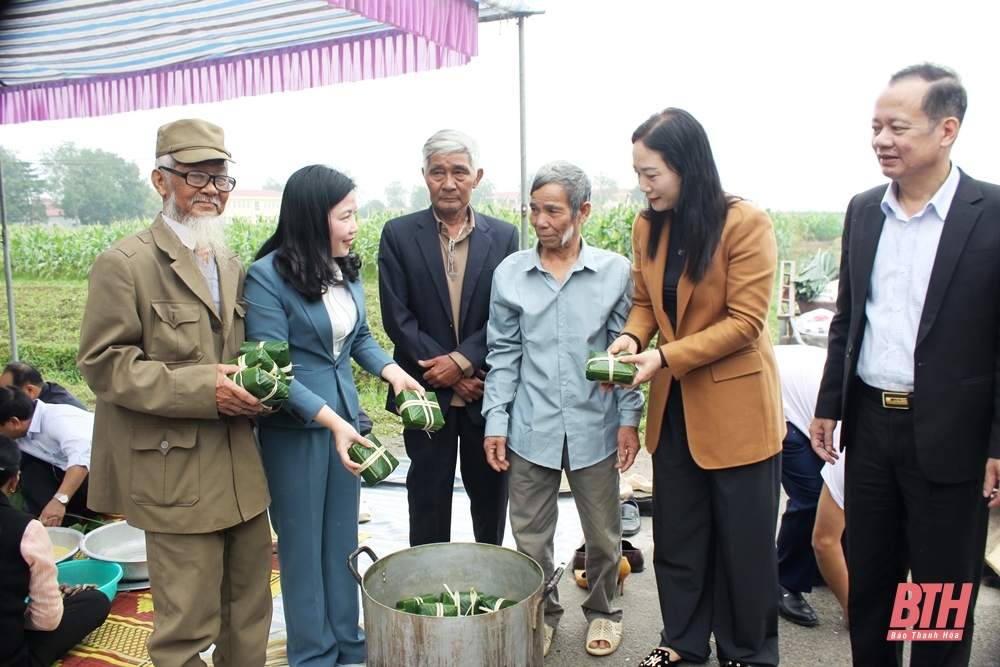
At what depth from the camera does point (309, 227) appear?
2793 millimetres

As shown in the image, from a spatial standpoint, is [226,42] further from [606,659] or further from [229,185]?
[606,659]

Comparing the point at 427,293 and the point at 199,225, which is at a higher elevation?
the point at 199,225

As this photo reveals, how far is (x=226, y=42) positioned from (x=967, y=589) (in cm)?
510

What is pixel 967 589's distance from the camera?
Result: 252 cm

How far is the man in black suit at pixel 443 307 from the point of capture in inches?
131

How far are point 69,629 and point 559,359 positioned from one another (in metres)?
2.36

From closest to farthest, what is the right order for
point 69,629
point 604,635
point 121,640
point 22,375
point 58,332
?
1. point 69,629
2. point 604,635
3. point 121,640
4. point 22,375
5. point 58,332

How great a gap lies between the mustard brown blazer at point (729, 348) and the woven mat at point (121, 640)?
80.4 inches

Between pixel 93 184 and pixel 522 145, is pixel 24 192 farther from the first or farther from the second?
pixel 522 145

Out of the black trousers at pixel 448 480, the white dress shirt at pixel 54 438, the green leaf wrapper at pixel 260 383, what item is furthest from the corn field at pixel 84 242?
the green leaf wrapper at pixel 260 383

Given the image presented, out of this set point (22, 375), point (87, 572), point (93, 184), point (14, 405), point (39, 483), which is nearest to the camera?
point (87, 572)

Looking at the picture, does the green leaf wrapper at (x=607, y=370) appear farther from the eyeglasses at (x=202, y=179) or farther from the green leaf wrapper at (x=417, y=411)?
the eyeglasses at (x=202, y=179)

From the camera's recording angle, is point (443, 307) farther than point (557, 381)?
Yes

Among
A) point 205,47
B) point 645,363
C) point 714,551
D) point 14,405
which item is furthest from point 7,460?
point 205,47
